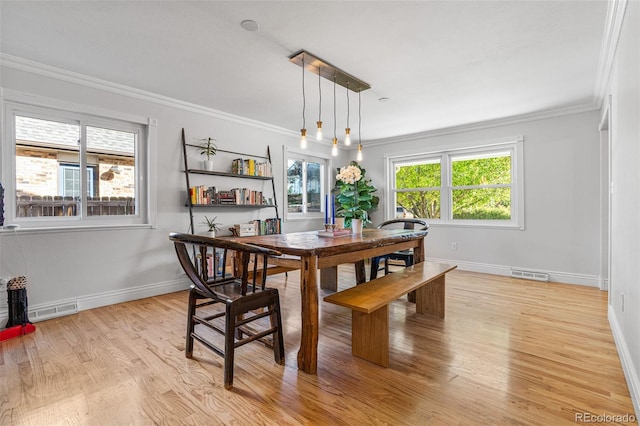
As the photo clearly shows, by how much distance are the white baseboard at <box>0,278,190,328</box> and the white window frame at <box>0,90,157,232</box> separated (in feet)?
2.31

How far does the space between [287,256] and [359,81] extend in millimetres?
2000

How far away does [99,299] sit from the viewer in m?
3.24

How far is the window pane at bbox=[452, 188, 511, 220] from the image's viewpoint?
4.73 meters

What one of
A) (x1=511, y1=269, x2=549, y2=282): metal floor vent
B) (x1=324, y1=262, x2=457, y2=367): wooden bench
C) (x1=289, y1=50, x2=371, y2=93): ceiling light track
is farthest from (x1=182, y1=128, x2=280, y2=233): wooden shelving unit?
(x1=511, y1=269, x2=549, y2=282): metal floor vent

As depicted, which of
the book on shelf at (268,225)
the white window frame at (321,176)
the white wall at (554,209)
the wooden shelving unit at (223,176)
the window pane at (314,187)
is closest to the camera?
the wooden shelving unit at (223,176)

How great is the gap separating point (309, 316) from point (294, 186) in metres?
3.71

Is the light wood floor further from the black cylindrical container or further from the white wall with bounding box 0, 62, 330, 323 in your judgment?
the white wall with bounding box 0, 62, 330, 323

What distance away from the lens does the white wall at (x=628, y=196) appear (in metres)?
1.59

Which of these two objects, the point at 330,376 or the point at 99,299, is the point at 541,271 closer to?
the point at 330,376

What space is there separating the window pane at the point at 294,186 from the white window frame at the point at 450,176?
1.68m

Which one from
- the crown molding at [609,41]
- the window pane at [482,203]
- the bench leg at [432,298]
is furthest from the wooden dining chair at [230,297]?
the window pane at [482,203]

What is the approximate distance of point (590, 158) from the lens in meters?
3.98

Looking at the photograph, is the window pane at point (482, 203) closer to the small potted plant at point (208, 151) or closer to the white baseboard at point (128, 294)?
the small potted plant at point (208, 151)
